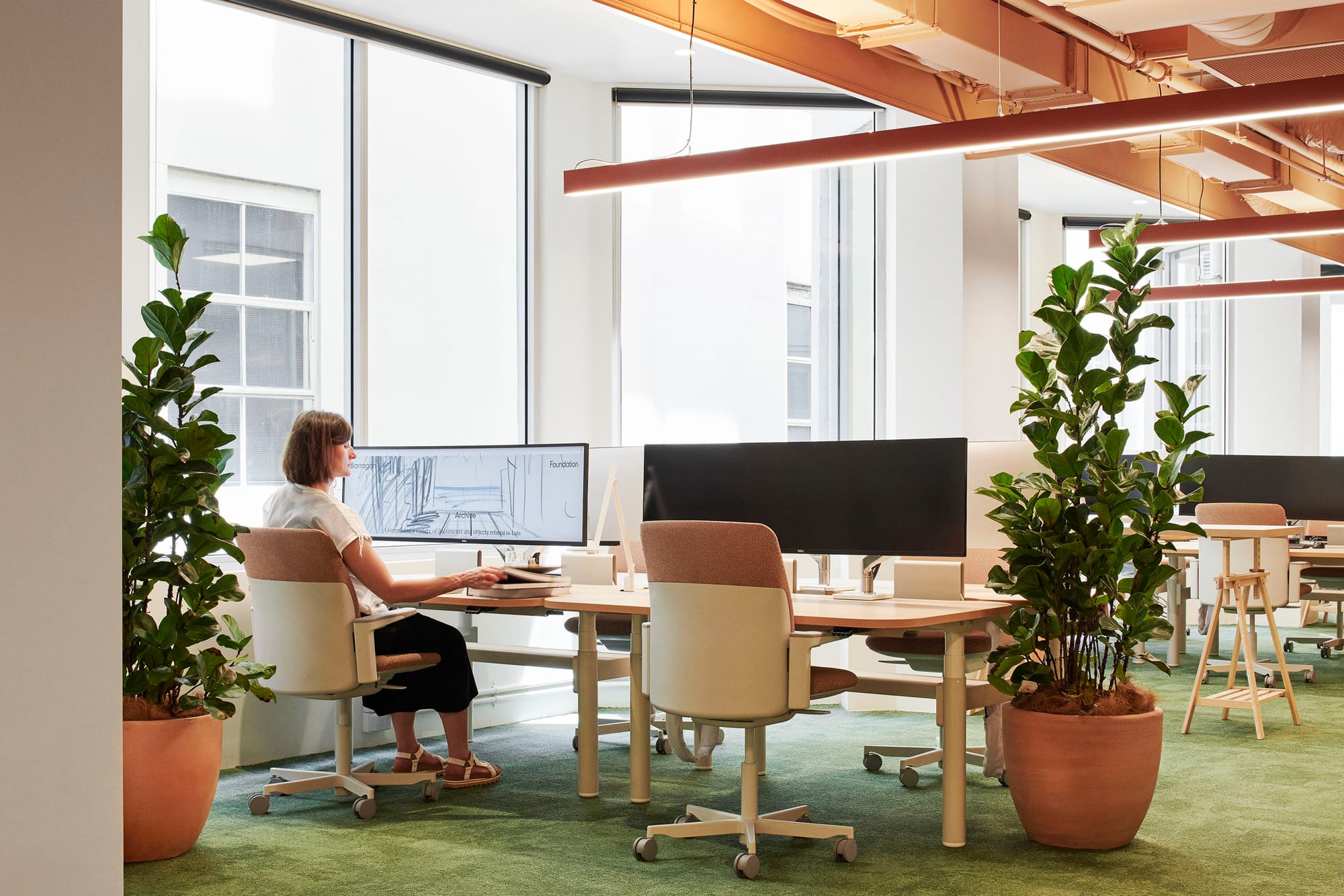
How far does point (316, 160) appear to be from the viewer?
6.22 metres

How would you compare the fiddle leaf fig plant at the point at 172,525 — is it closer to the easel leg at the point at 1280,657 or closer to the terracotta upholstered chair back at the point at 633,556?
the terracotta upholstered chair back at the point at 633,556

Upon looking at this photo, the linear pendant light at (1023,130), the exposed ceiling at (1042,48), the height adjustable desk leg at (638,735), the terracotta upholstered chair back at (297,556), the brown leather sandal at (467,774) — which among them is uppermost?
the exposed ceiling at (1042,48)

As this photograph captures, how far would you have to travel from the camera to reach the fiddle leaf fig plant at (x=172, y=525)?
3.99 m

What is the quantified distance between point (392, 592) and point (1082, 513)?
2310 mm

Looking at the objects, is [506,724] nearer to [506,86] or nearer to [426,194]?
[426,194]

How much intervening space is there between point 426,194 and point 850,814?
3.77 meters

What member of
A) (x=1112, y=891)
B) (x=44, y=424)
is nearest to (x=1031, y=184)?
(x=1112, y=891)

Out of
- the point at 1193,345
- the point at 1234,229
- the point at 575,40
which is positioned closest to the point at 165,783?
the point at 575,40

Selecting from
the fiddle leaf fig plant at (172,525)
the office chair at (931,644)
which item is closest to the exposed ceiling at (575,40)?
the office chair at (931,644)

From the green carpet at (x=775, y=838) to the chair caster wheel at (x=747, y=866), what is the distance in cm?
3

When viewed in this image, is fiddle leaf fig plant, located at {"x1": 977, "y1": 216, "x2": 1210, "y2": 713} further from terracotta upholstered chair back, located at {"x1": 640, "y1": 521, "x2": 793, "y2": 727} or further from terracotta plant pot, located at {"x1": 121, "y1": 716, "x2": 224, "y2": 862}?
terracotta plant pot, located at {"x1": 121, "y1": 716, "x2": 224, "y2": 862}

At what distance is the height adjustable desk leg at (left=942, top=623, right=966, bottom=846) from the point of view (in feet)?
13.5

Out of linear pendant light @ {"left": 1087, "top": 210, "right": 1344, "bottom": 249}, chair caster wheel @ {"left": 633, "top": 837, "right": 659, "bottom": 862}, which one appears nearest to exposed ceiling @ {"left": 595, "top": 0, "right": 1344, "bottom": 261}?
linear pendant light @ {"left": 1087, "top": 210, "right": 1344, "bottom": 249}

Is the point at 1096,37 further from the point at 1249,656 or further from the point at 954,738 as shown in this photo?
the point at 954,738
